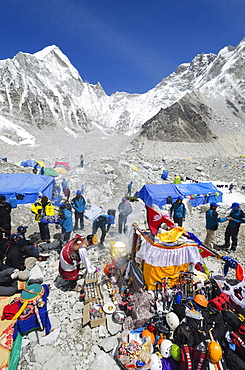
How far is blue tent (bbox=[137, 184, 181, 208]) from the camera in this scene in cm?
1336

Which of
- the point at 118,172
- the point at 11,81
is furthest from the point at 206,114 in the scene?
the point at 11,81

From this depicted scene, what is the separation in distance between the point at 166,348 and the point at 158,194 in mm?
10719

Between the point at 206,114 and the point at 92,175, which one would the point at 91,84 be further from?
the point at 92,175

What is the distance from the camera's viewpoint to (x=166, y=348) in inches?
129

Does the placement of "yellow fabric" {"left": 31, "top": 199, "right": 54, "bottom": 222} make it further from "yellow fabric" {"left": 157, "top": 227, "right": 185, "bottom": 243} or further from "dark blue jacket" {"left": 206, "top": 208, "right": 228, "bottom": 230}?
"dark blue jacket" {"left": 206, "top": 208, "right": 228, "bottom": 230}

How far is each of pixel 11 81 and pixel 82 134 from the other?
28993 mm

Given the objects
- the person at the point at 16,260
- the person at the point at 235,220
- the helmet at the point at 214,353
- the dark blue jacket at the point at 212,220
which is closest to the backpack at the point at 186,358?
the helmet at the point at 214,353

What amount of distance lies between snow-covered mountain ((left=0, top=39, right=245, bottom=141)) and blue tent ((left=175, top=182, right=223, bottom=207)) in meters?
40.4

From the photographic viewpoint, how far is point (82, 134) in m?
74.7

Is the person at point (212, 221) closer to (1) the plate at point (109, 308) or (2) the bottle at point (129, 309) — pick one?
(2) the bottle at point (129, 309)

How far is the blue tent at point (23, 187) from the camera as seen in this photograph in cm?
1097

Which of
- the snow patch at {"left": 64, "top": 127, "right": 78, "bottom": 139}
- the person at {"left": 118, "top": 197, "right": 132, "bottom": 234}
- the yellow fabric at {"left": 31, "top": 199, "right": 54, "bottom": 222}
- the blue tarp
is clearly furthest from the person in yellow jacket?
the snow patch at {"left": 64, "top": 127, "right": 78, "bottom": 139}

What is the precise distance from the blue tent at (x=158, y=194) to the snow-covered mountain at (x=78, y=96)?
137 ft

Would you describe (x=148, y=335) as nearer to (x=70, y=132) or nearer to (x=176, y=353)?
(x=176, y=353)
